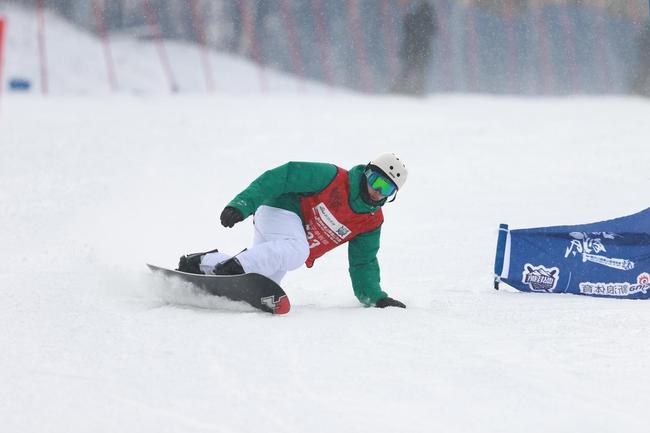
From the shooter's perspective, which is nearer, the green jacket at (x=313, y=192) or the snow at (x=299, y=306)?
the snow at (x=299, y=306)

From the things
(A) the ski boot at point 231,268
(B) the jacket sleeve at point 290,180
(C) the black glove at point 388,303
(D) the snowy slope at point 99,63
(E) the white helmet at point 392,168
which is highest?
(D) the snowy slope at point 99,63

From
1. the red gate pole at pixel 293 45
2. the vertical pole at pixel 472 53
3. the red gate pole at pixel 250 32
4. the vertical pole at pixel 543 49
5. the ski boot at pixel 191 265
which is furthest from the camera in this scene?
the vertical pole at pixel 543 49

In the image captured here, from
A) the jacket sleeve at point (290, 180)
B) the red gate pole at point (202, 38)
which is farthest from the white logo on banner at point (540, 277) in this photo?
the red gate pole at point (202, 38)

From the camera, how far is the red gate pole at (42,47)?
17359 millimetres

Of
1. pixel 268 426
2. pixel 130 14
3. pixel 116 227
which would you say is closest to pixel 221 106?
pixel 130 14

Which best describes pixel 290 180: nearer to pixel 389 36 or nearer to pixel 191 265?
pixel 191 265

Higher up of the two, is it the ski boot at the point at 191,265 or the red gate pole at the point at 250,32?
the red gate pole at the point at 250,32

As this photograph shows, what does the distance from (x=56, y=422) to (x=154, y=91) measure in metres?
16.1

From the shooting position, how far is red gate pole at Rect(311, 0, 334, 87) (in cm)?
2155

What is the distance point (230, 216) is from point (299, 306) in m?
0.92

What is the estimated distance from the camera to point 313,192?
5.08 meters

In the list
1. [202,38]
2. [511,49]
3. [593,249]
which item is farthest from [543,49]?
[593,249]

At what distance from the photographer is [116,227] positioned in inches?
325

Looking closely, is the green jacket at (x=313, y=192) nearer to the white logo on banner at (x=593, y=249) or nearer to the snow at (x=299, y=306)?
the snow at (x=299, y=306)
